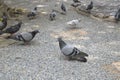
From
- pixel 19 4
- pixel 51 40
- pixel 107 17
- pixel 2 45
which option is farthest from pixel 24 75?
pixel 19 4

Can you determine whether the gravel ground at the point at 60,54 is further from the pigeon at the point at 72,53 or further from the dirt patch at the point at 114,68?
the pigeon at the point at 72,53

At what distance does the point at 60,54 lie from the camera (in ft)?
28.2

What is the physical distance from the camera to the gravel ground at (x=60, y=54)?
7031 mm

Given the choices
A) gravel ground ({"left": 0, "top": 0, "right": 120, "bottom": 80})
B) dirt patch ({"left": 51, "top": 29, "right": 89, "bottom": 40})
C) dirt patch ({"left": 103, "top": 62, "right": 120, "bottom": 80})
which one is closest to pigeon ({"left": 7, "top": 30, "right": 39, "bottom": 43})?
gravel ground ({"left": 0, "top": 0, "right": 120, "bottom": 80})

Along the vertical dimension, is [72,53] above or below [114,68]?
above

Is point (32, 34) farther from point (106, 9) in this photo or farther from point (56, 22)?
point (106, 9)

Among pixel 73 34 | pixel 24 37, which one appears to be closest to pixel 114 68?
pixel 24 37

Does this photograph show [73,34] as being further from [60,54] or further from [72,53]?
[72,53]

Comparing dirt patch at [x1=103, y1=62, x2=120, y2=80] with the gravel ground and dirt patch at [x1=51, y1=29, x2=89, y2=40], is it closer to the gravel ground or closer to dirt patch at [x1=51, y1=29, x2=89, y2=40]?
the gravel ground

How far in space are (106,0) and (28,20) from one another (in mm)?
5361

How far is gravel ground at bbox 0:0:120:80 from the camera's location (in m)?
7.03

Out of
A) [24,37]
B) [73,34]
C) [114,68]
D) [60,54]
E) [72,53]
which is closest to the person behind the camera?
[114,68]

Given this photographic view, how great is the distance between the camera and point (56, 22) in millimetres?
12680

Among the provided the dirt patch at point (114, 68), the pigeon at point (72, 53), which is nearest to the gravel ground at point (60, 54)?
the dirt patch at point (114, 68)
